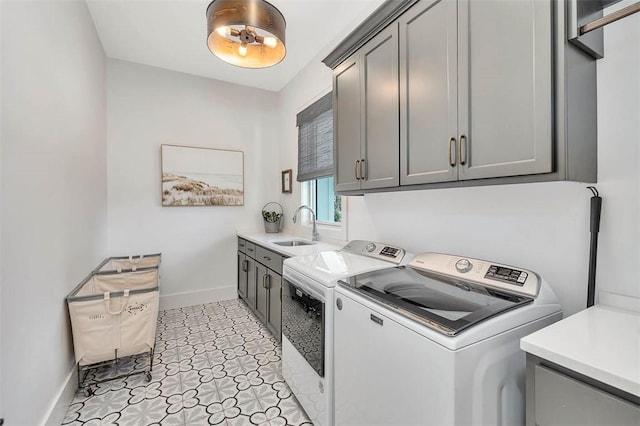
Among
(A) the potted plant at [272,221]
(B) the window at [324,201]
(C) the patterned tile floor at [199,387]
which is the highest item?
(B) the window at [324,201]

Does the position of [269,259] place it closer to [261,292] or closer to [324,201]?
[261,292]

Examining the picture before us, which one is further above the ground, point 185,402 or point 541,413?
point 541,413

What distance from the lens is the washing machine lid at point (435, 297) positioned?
3.23ft

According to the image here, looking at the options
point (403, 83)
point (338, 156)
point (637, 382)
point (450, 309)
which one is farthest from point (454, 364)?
point (338, 156)

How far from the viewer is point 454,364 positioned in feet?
2.82

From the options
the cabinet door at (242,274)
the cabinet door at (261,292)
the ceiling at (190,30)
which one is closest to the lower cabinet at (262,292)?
the cabinet door at (261,292)

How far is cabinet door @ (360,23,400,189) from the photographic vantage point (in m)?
1.60

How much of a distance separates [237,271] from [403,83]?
319 cm

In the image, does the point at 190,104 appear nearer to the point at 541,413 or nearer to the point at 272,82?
the point at 272,82

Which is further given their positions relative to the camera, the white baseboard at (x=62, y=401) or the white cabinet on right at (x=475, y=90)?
the white baseboard at (x=62, y=401)

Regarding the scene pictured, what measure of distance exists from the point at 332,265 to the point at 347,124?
0.98 meters

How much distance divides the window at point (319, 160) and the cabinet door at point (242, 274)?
1027mm

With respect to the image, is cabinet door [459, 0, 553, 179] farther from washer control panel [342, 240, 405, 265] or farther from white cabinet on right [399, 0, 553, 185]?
washer control panel [342, 240, 405, 265]

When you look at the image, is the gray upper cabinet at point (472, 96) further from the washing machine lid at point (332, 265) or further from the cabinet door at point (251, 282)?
the cabinet door at point (251, 282)
